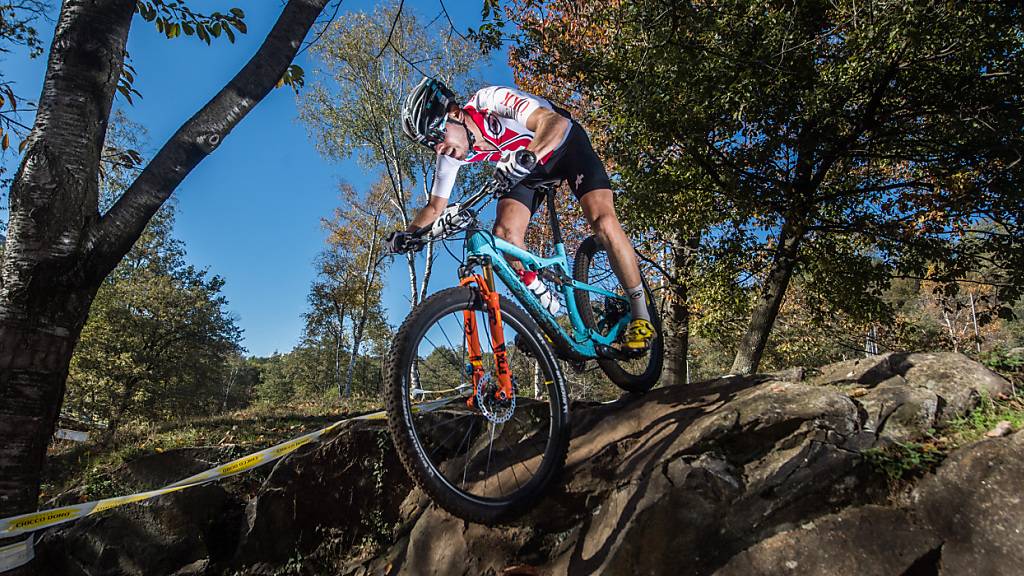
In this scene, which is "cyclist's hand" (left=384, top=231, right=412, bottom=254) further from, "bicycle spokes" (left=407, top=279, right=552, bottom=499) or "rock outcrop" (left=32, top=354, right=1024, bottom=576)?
"rock outcrop" (left=32, top=354, right=1024, bottom=576)

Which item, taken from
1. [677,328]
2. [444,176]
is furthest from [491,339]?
[677,328]

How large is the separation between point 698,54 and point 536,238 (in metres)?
11.8

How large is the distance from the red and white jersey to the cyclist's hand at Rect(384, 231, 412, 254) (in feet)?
1.66

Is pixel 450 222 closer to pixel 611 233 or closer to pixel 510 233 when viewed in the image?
pixel 510 233

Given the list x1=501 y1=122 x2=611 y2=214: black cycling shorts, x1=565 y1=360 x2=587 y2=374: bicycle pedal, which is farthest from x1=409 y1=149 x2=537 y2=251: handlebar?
x1=565 y1=360 x2=587 y2=374: bicycle pedal

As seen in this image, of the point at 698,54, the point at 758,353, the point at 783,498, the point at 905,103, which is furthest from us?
the point at 758,353

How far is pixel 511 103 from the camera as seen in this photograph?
10.8 ft

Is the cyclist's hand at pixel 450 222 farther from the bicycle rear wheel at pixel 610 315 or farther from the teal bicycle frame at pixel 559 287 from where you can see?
the bicycle rear wheel at pixel 610 315

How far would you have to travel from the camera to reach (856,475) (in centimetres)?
225

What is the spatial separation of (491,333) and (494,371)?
0.79ft

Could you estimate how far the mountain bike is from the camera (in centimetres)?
247

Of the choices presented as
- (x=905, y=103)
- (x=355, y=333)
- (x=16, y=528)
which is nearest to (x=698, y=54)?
(x=905, y=103)

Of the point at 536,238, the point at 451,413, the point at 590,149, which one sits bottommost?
the point at 451,413

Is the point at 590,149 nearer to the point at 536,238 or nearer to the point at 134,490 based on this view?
the point at 134,490
